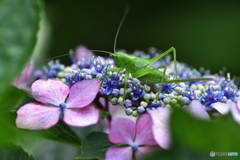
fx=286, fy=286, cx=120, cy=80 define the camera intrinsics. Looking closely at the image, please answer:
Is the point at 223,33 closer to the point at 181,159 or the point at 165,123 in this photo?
the point at 165,123

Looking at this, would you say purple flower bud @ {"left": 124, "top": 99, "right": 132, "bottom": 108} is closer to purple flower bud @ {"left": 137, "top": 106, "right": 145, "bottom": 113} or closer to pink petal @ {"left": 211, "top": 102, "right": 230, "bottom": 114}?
purple flower bud @ {"left": 137, "top": 106, "right": 145, "bottom": 113}

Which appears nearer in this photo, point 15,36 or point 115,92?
point 15,36

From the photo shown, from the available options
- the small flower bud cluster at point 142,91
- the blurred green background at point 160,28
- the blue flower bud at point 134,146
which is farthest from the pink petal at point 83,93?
the blurred green background at point 160,28

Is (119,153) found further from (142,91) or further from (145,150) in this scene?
(142,91)

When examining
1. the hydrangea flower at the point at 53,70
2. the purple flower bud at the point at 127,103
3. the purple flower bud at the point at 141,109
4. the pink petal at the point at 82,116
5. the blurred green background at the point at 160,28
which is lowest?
the pink petal at the point at 82,116

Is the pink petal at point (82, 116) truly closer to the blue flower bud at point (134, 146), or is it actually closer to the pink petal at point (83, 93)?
the pink petal at point (83, 93)

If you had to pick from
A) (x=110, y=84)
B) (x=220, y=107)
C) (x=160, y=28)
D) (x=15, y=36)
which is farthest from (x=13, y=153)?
(x=160, y=28)
